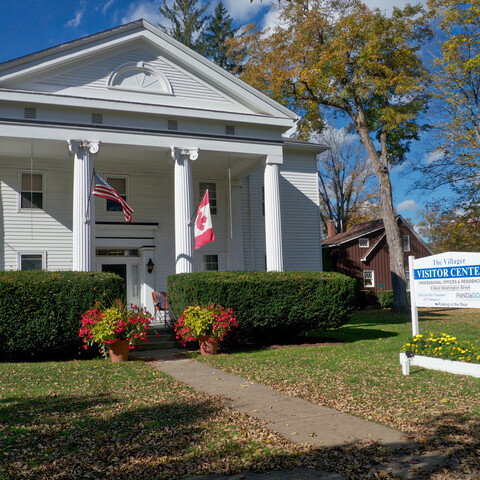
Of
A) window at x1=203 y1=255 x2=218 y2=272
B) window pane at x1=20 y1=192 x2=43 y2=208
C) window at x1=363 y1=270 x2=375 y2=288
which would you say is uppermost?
window pane at x1=20 y1=192 x2=43 y2=208

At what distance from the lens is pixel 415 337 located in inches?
379

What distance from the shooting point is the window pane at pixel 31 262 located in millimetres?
16859

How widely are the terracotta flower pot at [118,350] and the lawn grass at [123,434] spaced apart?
8.34ft

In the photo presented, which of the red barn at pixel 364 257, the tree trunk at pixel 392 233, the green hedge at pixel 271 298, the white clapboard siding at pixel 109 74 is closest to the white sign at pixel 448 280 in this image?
the green hedge at pixel 271 298

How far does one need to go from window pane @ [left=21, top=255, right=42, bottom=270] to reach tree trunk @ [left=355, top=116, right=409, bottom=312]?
49.0 feet

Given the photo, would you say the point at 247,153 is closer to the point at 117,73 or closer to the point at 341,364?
the point at 117,73

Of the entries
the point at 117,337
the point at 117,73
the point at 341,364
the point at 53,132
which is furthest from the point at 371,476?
the point at 117,73

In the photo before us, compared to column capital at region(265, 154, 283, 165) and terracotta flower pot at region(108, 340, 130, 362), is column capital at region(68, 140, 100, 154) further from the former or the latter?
terracotta flower pot at region(108, 340, 130, 362)

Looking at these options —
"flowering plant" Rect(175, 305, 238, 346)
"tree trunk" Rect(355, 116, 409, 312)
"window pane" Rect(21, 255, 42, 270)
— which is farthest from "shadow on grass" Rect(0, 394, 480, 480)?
"tree trunk" Rect(355, 116, 409, 312)

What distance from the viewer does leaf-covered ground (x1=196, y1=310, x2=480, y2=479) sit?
509 centimetres

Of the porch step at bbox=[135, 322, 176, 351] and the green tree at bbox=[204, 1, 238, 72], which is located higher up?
the green tree at bbox=[204, 1, 238, 72]

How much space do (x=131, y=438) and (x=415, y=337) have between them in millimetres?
6321

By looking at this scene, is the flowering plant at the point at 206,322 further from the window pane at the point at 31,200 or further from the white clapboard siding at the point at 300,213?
the white clapboard siding at the point at 300,213

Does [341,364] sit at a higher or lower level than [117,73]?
lower
